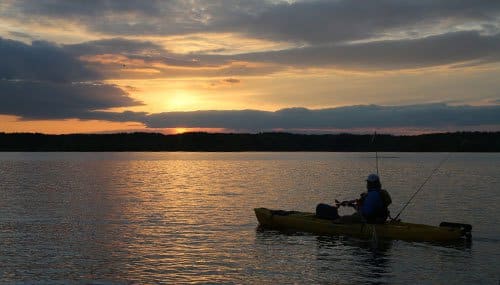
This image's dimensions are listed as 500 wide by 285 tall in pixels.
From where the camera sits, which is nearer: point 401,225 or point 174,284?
point 174,284

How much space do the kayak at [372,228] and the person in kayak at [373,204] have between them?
0.81ft

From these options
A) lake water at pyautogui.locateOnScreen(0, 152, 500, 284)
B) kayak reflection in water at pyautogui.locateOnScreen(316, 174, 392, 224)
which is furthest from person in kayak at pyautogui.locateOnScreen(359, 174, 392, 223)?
lake water at pyautogui.locateOnScreen(0, 152, 500, 284)

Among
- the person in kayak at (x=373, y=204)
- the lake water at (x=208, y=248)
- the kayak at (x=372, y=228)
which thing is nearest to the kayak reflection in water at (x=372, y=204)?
the person in kayak at (x=373, y=204)

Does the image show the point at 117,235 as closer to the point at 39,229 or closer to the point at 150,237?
the point at 150,237

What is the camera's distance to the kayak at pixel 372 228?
18.9 meters

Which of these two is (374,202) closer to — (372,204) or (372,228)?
(372,204)

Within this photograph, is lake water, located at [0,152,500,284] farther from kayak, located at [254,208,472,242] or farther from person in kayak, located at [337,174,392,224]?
person in kayak, located at [337,174,392,224]

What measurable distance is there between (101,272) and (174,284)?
244 cm

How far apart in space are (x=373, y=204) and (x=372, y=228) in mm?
819

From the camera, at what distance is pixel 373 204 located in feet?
64.0

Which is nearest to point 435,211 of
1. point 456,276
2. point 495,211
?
point 495,211

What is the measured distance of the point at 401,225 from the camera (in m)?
19.6

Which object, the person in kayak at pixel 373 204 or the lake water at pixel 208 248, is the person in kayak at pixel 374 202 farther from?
the lake water at pixel 208 248

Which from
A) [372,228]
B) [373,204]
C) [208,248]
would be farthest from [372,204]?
[208,248]
